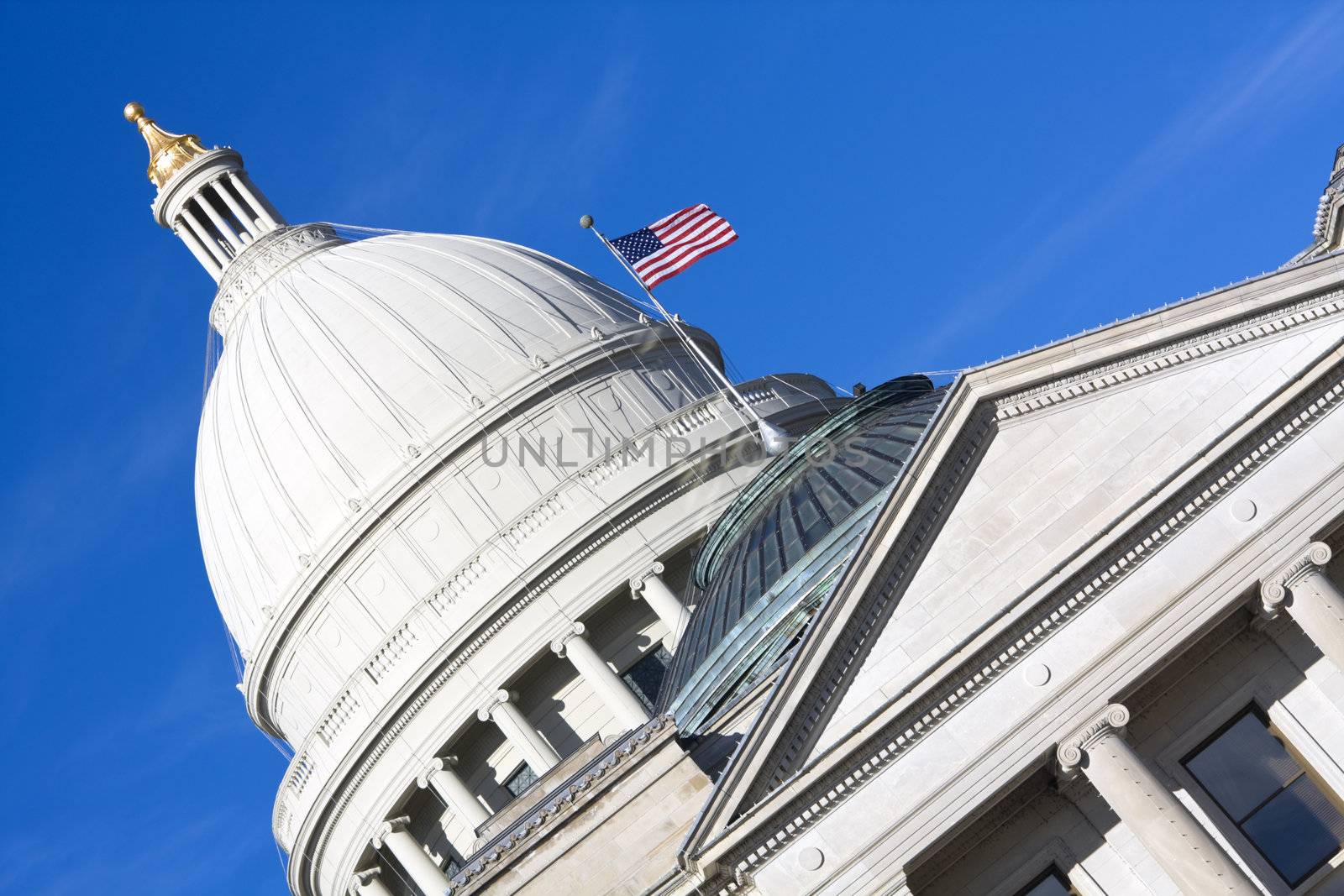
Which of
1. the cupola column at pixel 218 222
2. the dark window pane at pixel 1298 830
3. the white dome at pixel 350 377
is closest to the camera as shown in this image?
the dark window pane at pixel 1298 830

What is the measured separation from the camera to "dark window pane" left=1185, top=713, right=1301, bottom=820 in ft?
72.7

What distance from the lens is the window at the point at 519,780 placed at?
137 ft

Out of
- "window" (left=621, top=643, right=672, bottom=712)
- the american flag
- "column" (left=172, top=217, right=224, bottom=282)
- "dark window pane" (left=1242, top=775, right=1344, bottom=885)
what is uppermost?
"column" (left=172, top=217, right=224, bottom=282)

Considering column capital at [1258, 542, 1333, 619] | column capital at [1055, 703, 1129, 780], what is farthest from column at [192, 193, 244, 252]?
column capital at [1258, 542, 1333, 619]

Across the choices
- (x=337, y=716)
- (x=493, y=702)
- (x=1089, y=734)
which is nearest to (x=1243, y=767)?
(x=1089, y=734)

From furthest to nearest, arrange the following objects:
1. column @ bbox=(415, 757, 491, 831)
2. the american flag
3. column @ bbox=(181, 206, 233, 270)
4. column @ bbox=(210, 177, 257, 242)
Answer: column @ bbox=(210, 177, 257, 242) → column @ bbox=(181, 206, 233, 270) → column @ bbox=(415, 757, 491, 831) → the american flag

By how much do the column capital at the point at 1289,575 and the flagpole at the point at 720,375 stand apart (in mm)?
19660

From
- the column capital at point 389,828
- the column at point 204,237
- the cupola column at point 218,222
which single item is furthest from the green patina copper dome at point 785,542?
the cupola column at point 218,222

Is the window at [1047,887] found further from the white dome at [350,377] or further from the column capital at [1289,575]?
the white dome at [350,377]

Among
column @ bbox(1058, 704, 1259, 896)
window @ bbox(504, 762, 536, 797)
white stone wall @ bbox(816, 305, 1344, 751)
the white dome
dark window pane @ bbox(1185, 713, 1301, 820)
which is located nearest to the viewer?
column @ bbox(1058, 704, 1259, 896)

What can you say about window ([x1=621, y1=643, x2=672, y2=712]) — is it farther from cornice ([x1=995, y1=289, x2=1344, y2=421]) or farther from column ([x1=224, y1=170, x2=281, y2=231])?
column ([x1=224, y1=170, x2=281, y2=231])

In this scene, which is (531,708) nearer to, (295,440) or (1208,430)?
(295,440)

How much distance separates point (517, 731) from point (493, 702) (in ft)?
3.05

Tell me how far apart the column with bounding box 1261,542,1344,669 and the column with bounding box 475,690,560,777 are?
73.4 ft
